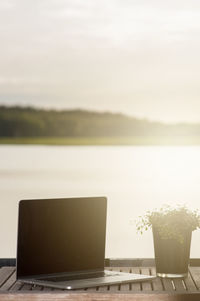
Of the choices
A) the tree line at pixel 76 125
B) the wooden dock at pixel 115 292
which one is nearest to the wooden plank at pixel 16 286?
the wooden dock at pixel 115 292

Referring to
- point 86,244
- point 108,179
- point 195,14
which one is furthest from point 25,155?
point 86,244

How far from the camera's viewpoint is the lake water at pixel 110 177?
8234 millimetres

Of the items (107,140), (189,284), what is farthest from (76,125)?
(189,284)

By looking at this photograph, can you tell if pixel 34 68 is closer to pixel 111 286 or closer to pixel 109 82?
pixel 109 82

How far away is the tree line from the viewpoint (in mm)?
7891

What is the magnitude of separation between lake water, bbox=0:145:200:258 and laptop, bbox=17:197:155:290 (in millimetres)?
4791

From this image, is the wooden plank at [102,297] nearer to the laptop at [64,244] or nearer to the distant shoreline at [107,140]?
the laptop at [64,244]

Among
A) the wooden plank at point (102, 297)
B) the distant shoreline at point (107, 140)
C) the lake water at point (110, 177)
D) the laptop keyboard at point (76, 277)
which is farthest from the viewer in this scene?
the lake water at point (110, 177)

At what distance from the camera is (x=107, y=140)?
7969 mm

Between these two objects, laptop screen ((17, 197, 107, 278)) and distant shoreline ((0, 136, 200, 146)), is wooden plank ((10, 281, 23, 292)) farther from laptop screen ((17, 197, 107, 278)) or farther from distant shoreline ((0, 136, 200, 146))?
distant shoreline ((0, 136, 200, 146))

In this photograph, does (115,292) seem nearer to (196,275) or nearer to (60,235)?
(60,235)

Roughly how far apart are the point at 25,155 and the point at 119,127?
5.27 ft

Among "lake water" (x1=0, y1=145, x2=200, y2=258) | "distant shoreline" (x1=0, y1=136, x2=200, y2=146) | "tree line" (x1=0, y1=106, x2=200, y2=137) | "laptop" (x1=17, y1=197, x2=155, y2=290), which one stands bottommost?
"lake water" (x1=0, y1=145, x2=200, y2=258)

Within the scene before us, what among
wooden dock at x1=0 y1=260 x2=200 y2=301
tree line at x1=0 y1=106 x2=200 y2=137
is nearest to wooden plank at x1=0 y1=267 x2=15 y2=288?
wooden dock at x1=0 y1=260 x2=200 y2=301
